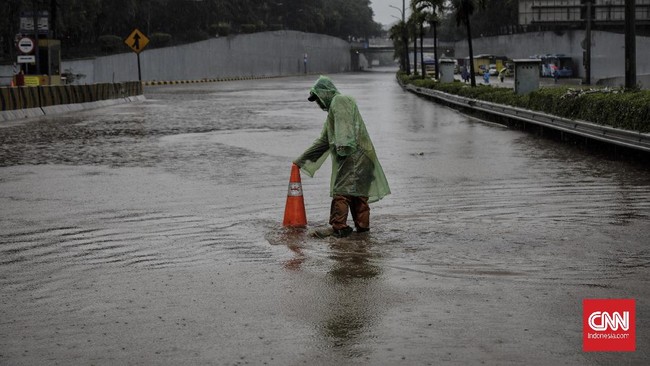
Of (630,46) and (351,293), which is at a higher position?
(630,46)

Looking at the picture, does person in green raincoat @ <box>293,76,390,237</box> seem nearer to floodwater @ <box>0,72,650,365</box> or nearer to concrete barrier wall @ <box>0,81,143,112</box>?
floodwater @ <box>0,72,650,365</box>

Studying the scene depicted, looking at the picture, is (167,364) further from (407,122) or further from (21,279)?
(407,122)

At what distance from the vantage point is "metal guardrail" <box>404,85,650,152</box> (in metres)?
16.5

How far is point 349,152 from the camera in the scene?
9766 mm

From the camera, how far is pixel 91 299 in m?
7.19

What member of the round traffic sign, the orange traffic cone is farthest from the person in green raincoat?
the round traffic sign

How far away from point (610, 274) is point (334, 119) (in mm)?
3153

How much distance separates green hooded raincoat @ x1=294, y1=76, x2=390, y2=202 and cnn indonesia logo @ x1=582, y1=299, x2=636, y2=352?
353 cm

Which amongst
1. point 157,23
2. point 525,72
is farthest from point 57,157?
point 157,23

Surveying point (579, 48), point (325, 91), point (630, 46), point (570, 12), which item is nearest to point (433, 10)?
point (570, 12)

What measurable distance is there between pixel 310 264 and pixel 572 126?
1295 cm

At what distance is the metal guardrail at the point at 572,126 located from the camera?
16.5 meters

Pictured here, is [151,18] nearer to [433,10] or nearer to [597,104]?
[433,10]

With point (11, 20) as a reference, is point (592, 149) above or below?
below
